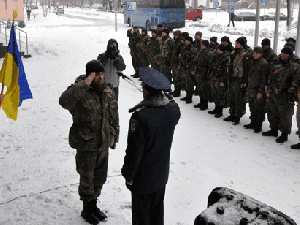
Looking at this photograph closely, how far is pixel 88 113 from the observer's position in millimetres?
3955

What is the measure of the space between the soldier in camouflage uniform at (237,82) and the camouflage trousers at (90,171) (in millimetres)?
4808

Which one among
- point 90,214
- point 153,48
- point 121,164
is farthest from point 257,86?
point 153,48

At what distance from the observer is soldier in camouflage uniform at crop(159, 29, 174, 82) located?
11.1 meters

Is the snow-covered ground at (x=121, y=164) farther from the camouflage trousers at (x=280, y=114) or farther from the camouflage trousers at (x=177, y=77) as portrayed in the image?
the camouflage trousers at (x=177, y=77)

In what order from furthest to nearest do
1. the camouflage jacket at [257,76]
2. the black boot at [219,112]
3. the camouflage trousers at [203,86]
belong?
the camouflage trousers at [203,86], the black boot at [219,112], the camouflage jacket at [257,76]

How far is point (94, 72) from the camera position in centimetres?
394

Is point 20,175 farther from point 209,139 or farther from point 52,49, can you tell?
point 52,49

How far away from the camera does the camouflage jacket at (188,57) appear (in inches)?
382

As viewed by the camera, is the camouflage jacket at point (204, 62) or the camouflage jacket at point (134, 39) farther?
the camouflage jacket at point (134, 39)

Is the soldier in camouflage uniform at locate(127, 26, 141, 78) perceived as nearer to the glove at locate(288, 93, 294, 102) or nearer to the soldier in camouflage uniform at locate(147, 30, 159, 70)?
the soldier in camouflage uniform at locate(147, 30, 159, 70)

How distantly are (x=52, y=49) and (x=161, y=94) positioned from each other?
17.3 m

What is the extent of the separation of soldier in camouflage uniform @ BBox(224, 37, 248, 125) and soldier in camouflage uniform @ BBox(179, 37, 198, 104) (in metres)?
1.56

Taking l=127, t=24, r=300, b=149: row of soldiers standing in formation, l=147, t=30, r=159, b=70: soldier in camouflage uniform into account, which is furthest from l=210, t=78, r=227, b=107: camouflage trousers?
l=147, t=30, r=159, b=70: soldier in camouflage uniform

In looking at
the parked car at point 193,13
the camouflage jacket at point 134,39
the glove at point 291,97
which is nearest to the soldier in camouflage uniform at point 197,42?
the glove at point 291,97
